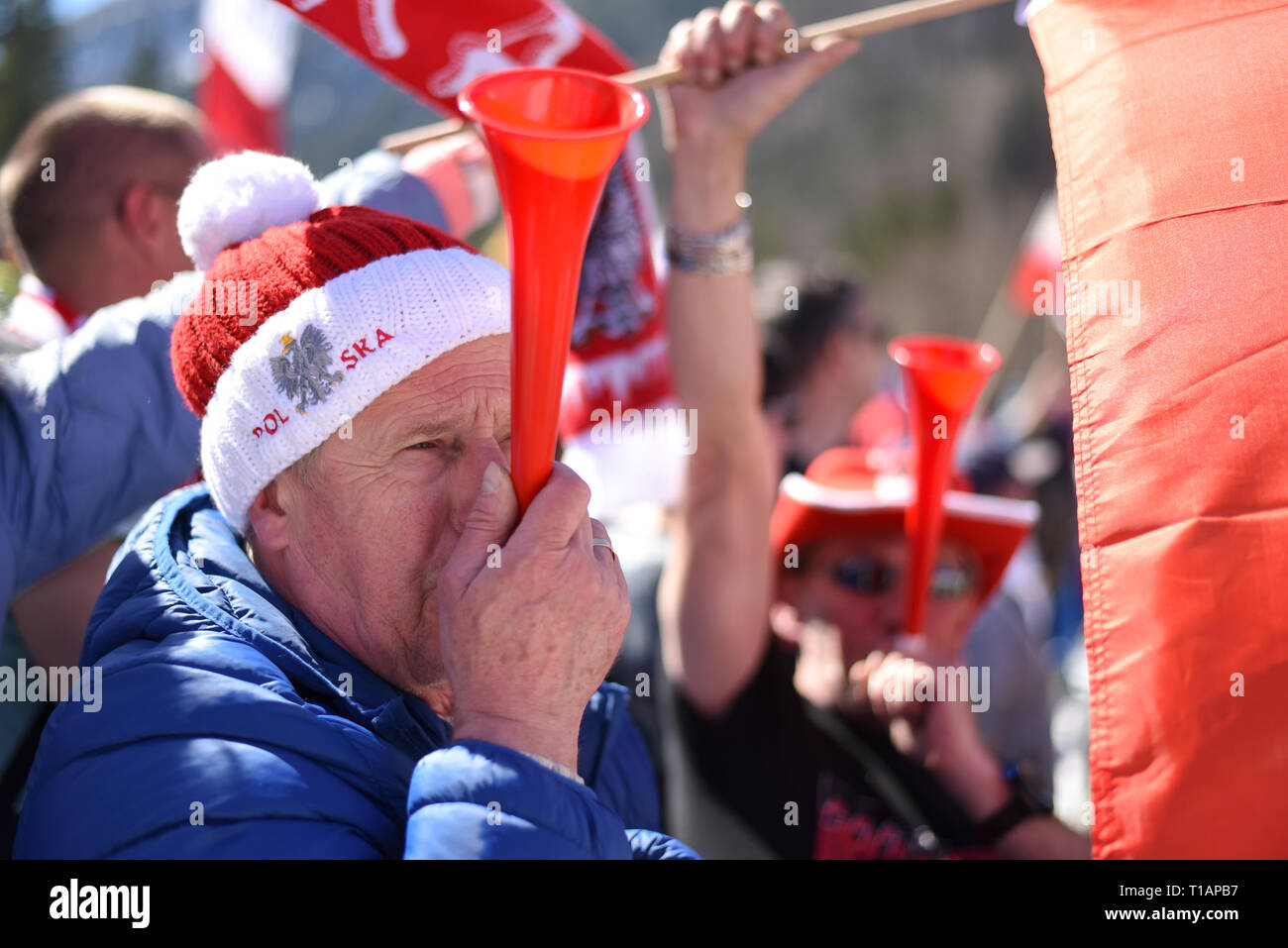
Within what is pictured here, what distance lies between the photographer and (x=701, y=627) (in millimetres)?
2582

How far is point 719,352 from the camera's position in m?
2.39

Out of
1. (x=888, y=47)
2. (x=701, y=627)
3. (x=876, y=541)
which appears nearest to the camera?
(x=701, y=627)

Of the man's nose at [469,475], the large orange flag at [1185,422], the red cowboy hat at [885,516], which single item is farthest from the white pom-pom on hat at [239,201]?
the red cowboy hat at [885,516]

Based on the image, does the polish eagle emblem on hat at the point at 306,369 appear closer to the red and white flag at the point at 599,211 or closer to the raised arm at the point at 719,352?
the red and white flag at the point at 599,211

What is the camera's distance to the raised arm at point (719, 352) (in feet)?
7.14

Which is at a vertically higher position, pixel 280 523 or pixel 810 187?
pixel 810 187

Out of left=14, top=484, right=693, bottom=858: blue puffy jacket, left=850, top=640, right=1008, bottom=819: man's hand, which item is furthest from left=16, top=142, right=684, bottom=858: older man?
left=850, top=640, right=1008, bottom=819: man's hand

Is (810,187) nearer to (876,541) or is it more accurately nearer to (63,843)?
(876,541)

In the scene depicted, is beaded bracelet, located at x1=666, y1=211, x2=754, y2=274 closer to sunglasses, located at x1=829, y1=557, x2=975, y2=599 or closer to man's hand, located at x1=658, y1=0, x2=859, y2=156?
man's hand, located at x1=658, y1=0, x2=859, y2=156

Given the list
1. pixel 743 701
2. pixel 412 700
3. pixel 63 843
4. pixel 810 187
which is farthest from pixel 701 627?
pixel 810 187

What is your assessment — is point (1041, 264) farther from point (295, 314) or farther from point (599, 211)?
point (295, 314)

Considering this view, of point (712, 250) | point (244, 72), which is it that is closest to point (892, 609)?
point (712, 250)

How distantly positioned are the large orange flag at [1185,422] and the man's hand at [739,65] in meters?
0.74
